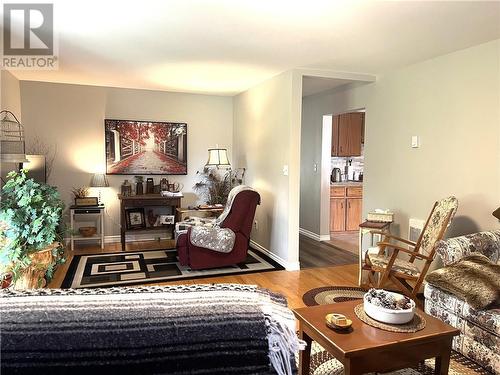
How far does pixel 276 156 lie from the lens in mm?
4570

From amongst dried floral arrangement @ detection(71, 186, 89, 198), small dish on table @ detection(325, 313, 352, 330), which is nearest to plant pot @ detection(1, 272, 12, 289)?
small dish on table @ detection(325, 313, 352, 330)

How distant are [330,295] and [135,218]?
3.27 meters

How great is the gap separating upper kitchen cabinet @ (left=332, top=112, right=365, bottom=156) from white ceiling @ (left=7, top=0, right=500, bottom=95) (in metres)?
1.92

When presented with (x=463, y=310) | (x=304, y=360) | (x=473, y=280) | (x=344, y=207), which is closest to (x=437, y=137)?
(x=473, y=280)

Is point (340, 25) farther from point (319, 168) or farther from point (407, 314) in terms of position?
point (319, 168)

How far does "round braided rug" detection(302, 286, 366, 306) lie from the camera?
334 centimetres

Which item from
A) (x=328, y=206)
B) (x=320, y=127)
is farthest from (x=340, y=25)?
(x=328, y=206)

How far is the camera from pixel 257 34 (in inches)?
115

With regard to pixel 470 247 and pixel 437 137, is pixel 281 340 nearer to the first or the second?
pixel 470 247

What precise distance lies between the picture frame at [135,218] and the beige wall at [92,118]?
267 millimetres

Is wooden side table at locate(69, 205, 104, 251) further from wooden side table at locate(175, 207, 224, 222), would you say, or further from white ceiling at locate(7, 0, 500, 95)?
white ceiling at locate(7, 0, 500, 95)

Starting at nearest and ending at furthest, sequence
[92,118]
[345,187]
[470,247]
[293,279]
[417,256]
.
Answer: [470,247], [417,256], [293,279], [92,118], [345,187]

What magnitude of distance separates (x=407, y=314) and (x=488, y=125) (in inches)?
85.9

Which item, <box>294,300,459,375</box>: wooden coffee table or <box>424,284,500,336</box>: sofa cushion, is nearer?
<box>294,300,459,375</box>: wooden coffee table
